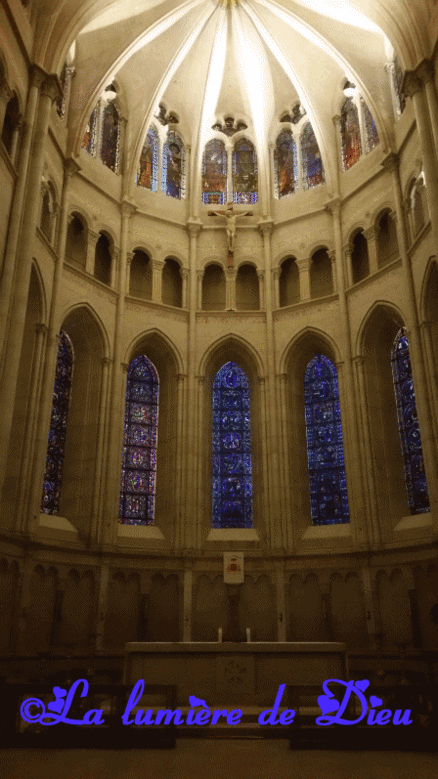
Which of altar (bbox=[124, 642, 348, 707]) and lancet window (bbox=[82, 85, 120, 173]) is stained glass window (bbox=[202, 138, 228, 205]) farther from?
altar (bbox=[124, 642, 348, 707])

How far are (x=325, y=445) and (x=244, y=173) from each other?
1006 cm

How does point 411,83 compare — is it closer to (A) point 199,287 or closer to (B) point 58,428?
(A) point 199,287

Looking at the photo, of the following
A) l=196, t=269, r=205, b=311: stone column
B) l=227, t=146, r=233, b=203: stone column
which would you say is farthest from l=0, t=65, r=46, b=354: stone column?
l=227, t=146, r=233, b=203: stone column

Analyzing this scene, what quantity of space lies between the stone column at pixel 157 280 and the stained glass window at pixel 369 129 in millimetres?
7200

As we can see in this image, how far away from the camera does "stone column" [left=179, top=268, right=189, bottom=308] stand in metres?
19.6

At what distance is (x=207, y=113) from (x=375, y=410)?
474 inches

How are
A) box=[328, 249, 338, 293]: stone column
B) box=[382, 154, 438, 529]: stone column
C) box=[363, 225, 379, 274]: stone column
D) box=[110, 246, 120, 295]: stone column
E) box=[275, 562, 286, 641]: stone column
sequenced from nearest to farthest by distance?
box=[382, 154, 438, 529]: stone column, box=[275, 562, 286, 641]: stone column, box=[363, 225, 379, 274]: stone column, box=[110, 246, 120, 295]: stone column, box=[328, 249, 338, 293]: stone column

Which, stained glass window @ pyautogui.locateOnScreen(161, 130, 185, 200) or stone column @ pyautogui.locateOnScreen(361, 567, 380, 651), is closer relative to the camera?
stone column @ pyautogui.locateOnScreen(361, 567, 380, 651)

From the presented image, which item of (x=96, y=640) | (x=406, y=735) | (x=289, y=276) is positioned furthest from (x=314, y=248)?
(x=406, y=735)

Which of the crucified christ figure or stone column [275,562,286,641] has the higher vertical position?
the crucified christ figure

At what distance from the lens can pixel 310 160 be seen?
68.4ft

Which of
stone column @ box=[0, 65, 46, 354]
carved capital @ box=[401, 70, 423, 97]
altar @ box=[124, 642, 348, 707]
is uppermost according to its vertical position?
carved capital @ box=[401, 70, 423, 97]

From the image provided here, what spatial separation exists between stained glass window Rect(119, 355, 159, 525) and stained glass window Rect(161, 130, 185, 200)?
5.91 meters

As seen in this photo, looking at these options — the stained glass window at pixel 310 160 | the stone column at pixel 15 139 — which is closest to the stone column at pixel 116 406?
the stone column at pixel 15 139
